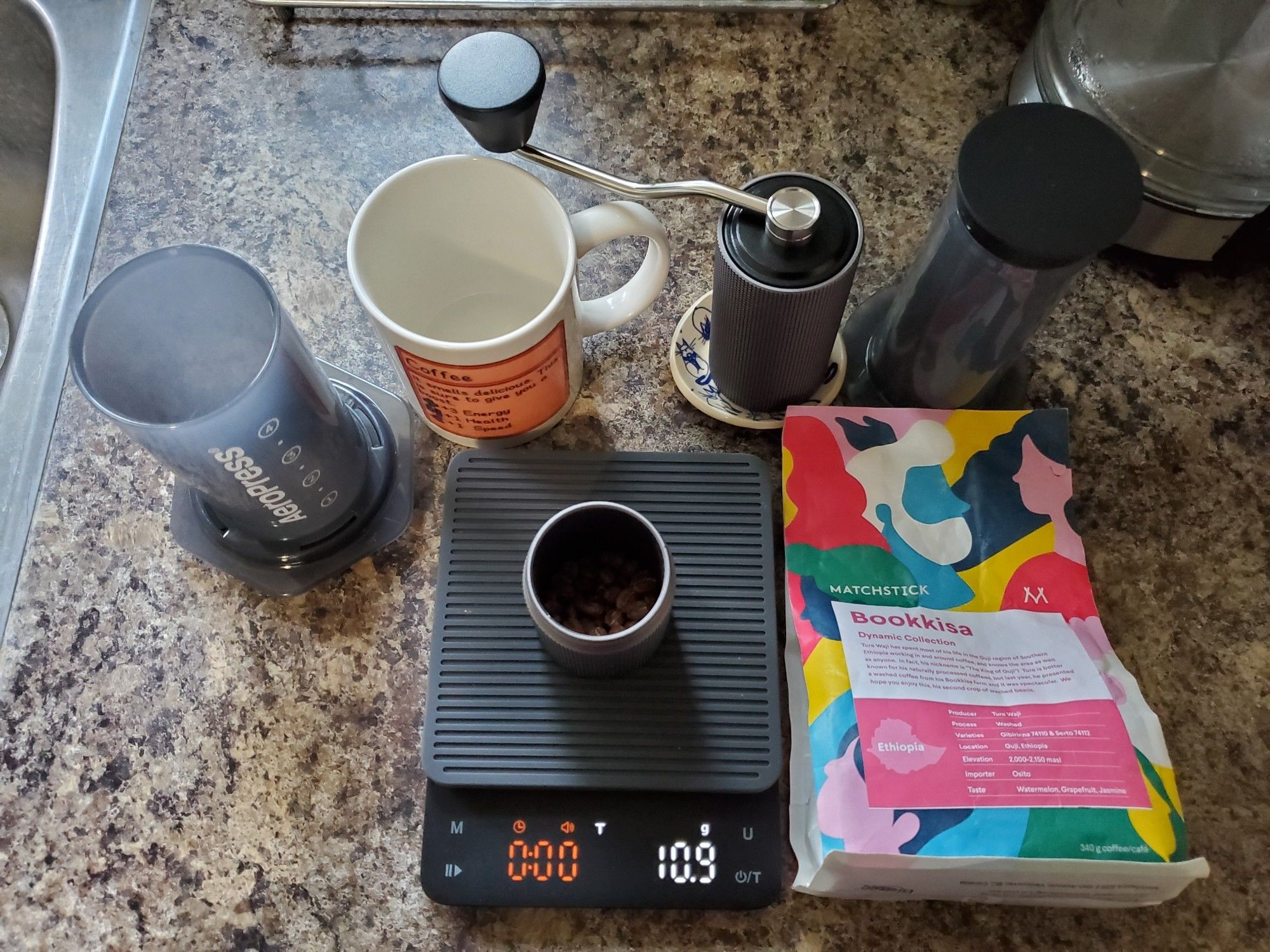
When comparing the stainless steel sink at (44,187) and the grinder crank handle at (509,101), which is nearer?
the grinder crank handle at (509,101)

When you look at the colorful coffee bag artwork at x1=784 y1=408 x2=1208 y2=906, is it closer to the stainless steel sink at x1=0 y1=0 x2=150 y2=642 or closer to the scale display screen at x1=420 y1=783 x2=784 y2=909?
the scale display screen at x1=420 y1=783 x2=784 y2=909

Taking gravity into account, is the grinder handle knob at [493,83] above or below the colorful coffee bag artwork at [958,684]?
above

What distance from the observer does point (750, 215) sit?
52cm

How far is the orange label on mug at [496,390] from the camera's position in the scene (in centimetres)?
54

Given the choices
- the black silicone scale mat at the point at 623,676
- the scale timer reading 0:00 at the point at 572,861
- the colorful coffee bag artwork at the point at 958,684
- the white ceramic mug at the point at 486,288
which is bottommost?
the scale timer reading 0:00 at the point at 572,861

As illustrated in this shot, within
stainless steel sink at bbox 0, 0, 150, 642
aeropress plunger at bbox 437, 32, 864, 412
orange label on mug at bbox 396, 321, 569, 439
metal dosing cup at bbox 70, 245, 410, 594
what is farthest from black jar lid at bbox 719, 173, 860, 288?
stainless steel sink at bbox 0, 0, 150, 642

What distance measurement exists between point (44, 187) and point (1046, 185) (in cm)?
85

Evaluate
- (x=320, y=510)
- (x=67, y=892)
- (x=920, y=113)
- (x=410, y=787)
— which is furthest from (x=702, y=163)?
(x=67, y=892)

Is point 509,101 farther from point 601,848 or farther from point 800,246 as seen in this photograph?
point 601,848

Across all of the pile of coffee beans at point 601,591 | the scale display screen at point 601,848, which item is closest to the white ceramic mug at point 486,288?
the pile of coffee beans at point 601,591

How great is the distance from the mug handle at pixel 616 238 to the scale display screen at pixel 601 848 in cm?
29

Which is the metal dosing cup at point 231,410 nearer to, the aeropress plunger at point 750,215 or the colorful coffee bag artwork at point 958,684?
the aeropress plunger at point 750,215

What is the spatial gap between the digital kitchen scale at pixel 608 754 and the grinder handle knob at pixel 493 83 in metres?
0.25

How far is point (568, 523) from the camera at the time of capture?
514 mm
